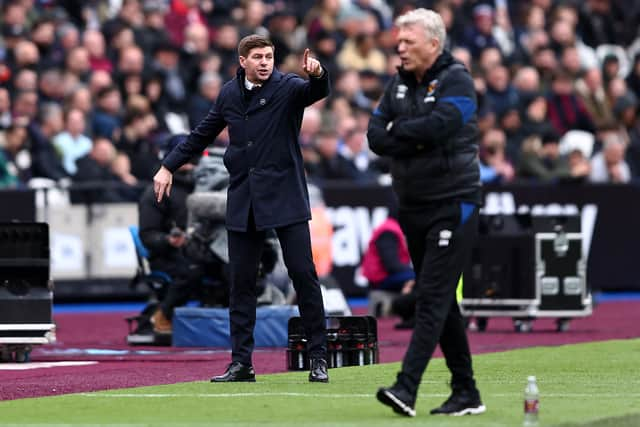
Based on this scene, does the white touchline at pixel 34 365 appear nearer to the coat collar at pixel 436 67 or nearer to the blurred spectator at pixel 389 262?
the coat collar at pixel 436 67

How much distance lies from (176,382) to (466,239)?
3.71 metres

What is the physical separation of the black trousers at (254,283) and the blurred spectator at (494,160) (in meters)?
12.8

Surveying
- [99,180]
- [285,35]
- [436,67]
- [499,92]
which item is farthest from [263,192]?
[499,92]

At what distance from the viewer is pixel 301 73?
26375 millimetres

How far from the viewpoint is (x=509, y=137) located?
27938 mm

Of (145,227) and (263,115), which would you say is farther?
(145,227)

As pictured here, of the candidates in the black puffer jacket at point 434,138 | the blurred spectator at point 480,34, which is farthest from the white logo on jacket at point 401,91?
the blurred spectator at point 480,34

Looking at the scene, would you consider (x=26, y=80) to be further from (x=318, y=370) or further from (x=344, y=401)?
(x=344, y=401)

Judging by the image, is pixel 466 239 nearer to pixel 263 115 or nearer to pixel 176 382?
pixel 263 115

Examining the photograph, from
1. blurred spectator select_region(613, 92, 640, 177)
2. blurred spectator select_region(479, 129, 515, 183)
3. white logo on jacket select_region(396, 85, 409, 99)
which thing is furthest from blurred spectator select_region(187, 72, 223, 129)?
white logo on jacket select_region(396, 85, 409, 99)

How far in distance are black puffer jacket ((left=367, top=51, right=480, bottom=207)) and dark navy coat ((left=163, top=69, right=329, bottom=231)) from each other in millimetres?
2186

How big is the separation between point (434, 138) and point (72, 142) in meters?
14.0

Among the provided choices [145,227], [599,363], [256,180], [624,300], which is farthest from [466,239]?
[624,300]

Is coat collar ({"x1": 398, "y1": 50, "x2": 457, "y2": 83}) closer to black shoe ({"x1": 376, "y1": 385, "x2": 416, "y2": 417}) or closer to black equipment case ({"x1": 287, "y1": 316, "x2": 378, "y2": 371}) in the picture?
black shoe ({"x1": 376, "y1": 385, "x2": 416, "y2": 417})
